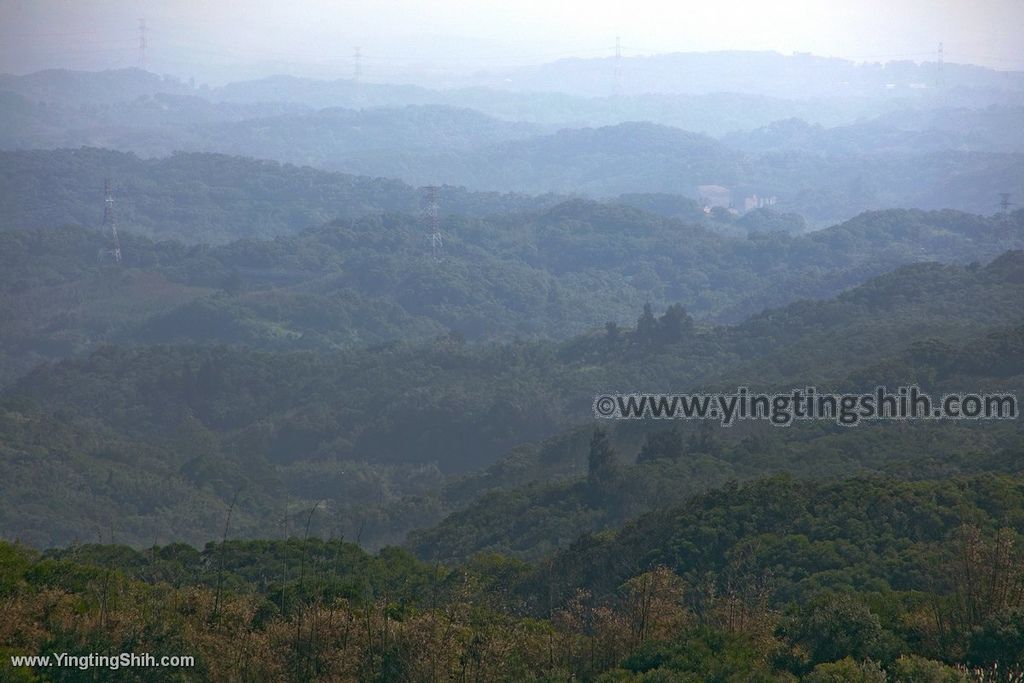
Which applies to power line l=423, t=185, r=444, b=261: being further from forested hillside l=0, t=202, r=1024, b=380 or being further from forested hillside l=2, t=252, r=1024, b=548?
forested hillside l=2, t=252, r=1024, b=548

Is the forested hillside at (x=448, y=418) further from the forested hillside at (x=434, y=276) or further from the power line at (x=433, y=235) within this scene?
the power line at (x=433, y=235)

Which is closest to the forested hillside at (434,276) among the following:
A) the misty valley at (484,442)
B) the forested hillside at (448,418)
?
the misty valley at (484,442)

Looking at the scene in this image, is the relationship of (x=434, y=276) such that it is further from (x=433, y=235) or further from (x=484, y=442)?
(x=484, y=442)

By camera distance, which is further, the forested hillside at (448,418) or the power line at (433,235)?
the power line at (433,235)

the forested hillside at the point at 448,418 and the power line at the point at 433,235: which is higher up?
the power line at the point at 433,235

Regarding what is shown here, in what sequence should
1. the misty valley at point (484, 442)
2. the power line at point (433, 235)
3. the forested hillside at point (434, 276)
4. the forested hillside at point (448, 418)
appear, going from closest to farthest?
the misty valley at point (484, 442), the forested hillside at point (448, 418), the forested hillside at point (434, 276), the power line at point (433, 235)

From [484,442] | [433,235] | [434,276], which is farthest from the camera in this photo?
[433,235]

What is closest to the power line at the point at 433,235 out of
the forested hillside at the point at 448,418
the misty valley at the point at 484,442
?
the misty valley at the point at 484,442

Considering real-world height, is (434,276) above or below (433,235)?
below

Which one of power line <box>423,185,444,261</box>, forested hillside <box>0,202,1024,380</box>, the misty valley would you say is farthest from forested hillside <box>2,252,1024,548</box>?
power line <box>423,185,444,261</box>

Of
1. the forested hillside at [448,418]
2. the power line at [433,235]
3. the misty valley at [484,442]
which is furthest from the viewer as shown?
the power line at [433,235]

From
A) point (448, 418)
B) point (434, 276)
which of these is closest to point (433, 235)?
point (434, 276)
